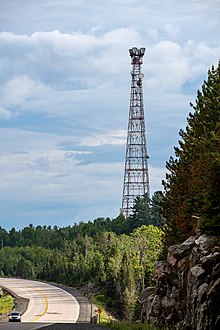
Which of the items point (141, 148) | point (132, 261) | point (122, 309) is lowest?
point (122, 309)

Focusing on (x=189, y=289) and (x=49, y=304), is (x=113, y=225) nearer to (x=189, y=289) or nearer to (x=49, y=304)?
(x=49, y=304)

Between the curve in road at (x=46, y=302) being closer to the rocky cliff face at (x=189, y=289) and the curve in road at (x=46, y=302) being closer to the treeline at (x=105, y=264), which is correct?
the treeline at (x=105, y=264)

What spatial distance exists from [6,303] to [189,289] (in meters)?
77.1

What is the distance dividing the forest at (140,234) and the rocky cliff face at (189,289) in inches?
79.7

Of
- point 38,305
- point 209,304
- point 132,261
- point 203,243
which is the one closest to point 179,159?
point 203,243

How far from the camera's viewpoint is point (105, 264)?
4596 inches

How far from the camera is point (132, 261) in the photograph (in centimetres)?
10538

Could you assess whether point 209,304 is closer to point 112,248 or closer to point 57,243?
point 112,248

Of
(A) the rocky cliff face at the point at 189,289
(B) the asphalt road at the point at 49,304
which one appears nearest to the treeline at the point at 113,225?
(B) the asphalt road at the point at 49,304

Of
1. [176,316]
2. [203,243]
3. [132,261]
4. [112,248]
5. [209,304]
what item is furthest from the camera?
[112,248]

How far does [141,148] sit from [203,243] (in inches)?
3713

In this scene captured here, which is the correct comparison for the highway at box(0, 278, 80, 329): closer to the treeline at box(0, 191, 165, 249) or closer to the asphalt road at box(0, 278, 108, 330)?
the asphalt road at box(0, 278, 108, 330)

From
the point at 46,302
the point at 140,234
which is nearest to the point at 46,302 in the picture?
the point at 46,302

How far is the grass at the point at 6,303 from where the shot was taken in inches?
3717
